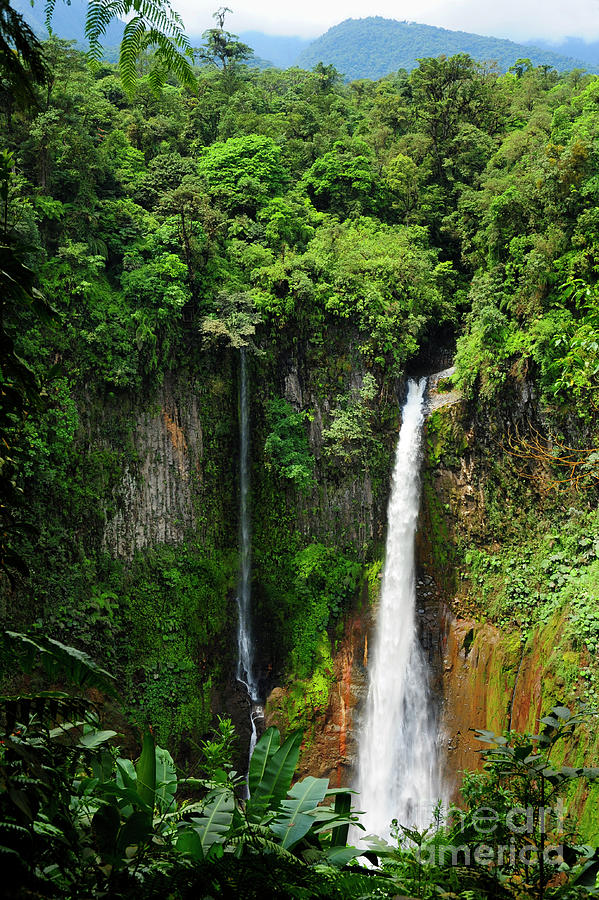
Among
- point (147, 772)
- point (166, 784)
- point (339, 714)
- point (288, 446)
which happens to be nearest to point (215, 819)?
point (166, 784)

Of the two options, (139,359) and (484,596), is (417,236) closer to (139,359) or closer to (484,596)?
(139,359)

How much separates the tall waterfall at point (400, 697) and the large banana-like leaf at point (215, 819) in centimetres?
818

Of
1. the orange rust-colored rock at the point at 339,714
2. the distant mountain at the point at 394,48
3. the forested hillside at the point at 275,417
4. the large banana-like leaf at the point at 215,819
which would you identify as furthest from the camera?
the distant mountain at the point at 394,48

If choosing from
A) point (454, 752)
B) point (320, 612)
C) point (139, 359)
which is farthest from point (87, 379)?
point (454, 752)

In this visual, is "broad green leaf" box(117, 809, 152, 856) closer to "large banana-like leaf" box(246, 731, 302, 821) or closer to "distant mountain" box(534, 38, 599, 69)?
"large banana-like leaf" box(246, 731, 302, 821)

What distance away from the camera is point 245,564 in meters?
11.2

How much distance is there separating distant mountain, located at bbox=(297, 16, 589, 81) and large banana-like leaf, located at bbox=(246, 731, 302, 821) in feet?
175

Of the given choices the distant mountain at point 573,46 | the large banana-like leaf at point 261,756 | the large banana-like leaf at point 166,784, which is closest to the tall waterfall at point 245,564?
the large banana-like leaf at point 166,784

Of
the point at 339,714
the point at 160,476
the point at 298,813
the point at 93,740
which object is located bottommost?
the point at 339,714

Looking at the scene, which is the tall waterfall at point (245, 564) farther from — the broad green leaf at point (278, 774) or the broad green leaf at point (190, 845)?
the broad green leaf at point (190, 845)

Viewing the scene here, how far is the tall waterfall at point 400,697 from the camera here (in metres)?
9.59

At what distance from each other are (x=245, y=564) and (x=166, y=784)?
928 centimetres

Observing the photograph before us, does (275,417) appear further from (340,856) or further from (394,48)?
(394,48)

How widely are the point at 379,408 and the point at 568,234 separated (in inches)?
157
